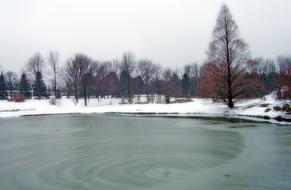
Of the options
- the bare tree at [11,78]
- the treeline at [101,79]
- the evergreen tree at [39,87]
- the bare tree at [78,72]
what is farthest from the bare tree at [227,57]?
the bare tree at [11,78]

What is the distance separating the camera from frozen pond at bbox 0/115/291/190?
10.1 m

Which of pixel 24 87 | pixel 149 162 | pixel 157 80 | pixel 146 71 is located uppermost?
pixel 146 71

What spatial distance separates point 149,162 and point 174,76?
89.3 meters

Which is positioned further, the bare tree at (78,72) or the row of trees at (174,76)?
the bare tree at (78,72)

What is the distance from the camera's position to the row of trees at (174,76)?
1451 inches

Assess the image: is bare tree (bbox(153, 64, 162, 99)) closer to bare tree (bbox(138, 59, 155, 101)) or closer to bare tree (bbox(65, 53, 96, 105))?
bare tree (bbox(138, 59, 155, 101))

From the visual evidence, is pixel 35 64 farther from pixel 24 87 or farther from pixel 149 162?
pixel 149 162

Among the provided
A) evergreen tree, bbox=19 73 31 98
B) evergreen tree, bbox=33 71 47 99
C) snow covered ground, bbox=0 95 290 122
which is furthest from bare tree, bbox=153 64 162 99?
evergreen tree, bbox=19 73 31 98

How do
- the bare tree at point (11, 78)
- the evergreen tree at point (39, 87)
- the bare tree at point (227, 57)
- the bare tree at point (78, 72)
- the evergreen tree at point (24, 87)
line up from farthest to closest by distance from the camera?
the bare tree at point (11, 78), the evergreen tree at point (24, 87), the evergreen tree at point (39, 87), the bare tree at point (78, 72), the bare tree at point (227, 57)

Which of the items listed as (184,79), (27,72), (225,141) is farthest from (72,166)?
(184,79)

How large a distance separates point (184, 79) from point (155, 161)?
8798 centimetres

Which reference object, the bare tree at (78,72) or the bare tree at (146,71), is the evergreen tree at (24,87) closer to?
the bare tree at (78,72)

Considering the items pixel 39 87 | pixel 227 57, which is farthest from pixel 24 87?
pixel 227 57

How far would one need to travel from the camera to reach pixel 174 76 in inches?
3999
